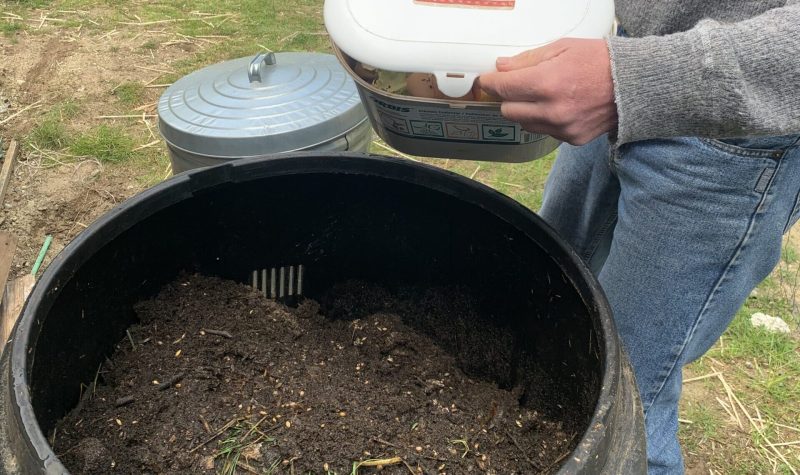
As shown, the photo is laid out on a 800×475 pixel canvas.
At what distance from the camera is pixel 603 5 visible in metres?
0.99

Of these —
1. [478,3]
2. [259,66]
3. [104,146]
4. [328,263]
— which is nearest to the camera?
[478,3]

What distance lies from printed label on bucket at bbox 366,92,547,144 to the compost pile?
16.7 inches

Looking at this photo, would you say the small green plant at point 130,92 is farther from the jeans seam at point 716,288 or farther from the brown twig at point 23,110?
the jeans seam at point 716,288

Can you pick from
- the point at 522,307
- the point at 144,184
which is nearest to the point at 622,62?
the point at 522,307

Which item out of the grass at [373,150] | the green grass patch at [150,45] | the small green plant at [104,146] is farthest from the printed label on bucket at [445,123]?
the green grass patch at [150,45]

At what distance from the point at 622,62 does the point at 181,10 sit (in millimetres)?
3896

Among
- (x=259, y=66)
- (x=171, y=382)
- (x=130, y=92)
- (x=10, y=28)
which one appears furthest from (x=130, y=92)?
(x=171, y=382)

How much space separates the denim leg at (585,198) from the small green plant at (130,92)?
242 centimetres

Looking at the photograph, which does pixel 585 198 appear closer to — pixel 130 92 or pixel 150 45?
pixel 130 92

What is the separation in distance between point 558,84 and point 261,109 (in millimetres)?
880

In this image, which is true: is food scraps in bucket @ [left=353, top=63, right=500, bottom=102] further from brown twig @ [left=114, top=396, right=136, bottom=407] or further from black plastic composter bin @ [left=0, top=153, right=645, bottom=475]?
brown twig @ [left=114, top=396, right=136, bottom=407]

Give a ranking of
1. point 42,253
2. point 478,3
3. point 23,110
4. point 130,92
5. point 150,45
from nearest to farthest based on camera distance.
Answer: point 478,3
point 42,253
point 23,110
point 130,92
point 150,45

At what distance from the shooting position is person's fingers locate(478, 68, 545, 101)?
2.83 ft

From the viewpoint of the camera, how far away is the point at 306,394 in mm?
1220
